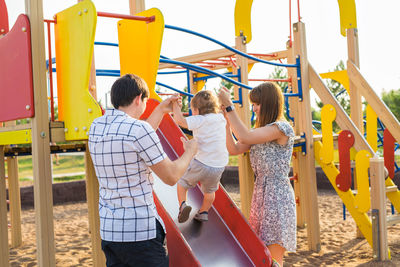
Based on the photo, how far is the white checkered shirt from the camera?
6.81ft

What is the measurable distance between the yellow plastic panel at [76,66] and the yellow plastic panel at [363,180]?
2.98 m

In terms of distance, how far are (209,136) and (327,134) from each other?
83.8 inches

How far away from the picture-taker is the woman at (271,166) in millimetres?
3219

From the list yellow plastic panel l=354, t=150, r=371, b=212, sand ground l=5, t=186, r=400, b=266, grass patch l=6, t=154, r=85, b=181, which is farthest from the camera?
grass patch l=6, t=154, r=85, b=181

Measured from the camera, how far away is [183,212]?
3.13m

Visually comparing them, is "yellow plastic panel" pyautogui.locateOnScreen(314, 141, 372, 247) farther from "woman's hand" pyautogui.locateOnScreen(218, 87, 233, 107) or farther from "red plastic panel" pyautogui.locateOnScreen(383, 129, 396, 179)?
"woman's hand" pyautogui.locateOnScreen(218, 87, 233, 107)

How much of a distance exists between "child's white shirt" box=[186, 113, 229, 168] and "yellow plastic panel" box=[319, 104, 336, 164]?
1984 mm

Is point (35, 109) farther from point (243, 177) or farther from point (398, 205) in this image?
point (398, 205)

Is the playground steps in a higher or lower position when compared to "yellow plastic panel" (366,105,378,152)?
higher

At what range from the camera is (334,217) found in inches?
281

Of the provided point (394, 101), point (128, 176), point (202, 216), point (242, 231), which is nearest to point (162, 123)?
point (202, 216)

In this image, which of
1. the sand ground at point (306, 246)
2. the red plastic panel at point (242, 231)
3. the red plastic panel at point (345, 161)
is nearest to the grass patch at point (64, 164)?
the sand ground at point (306, 246)

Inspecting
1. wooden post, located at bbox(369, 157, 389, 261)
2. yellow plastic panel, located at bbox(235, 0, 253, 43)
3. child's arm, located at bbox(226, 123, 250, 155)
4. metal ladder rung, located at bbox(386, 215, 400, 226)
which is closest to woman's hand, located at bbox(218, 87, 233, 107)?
child's arm, located at bbox(226, 123, 250, 155)

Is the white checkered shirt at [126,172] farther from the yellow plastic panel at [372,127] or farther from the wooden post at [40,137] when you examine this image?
the yellow plastic panel at [372,127]
